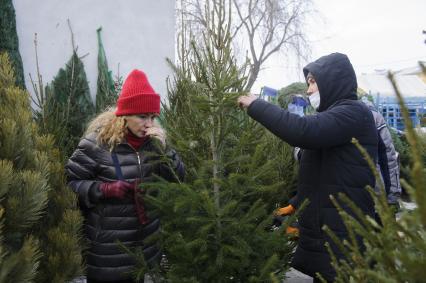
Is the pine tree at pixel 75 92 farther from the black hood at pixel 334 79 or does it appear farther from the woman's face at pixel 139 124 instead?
the black hood at pixel 334 79

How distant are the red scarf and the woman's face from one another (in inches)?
0.8

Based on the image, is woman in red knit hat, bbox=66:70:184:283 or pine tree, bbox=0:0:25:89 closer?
woman in red knit hat, bbox=66:70:184:283

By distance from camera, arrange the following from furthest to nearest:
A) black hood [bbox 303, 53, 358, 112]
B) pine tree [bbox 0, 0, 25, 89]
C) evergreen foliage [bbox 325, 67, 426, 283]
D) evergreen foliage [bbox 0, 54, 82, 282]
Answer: pine tree [bbox 0, 0, 25, 89] → black hood [bbox 303, 53, 358, 112] → evergreen foliage [bbox 0, 54, 82, 282] → evergreen foliage [bbox 325, 67, 426, 283]

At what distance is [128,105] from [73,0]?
4936 mm

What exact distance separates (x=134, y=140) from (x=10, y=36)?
4.39 metres

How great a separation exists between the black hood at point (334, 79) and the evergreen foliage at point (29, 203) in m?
1.49

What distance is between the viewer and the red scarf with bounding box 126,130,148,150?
2.94 metres

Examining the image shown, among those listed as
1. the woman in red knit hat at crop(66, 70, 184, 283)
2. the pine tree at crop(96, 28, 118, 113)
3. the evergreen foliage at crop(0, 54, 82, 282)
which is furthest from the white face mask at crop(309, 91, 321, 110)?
the pine tree at crop(96, 28, 118, 113)

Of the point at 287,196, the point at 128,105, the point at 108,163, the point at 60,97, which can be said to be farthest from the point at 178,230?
the point at 60,97

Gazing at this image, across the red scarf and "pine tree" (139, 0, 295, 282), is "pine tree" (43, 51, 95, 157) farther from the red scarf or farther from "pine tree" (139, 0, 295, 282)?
"pine tree" (139, 0, 295, 282)

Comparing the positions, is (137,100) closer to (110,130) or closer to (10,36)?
(110,130)

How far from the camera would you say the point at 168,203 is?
2.68m

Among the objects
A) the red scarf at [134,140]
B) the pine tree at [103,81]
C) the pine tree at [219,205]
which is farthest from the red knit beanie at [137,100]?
the pine tree at [103,81]

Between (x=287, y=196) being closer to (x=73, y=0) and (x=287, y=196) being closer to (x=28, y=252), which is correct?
(x=28, y=252)
